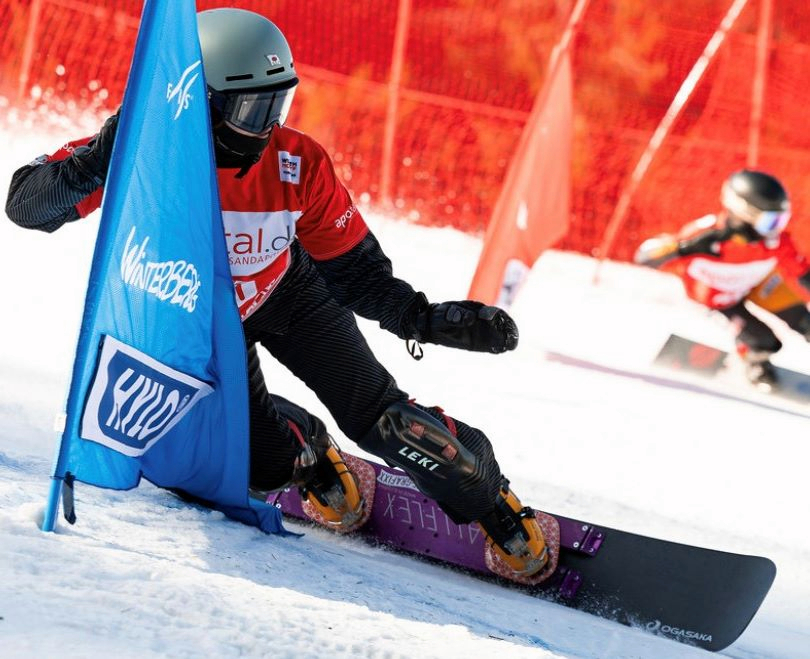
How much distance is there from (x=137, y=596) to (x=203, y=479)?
101cm

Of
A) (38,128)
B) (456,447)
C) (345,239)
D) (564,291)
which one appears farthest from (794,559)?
(38,128)

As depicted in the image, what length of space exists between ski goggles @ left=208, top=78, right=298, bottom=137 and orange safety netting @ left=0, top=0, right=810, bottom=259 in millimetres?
8494

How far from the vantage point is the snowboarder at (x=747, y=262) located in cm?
887

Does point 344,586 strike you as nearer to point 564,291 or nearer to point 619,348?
point 619,348

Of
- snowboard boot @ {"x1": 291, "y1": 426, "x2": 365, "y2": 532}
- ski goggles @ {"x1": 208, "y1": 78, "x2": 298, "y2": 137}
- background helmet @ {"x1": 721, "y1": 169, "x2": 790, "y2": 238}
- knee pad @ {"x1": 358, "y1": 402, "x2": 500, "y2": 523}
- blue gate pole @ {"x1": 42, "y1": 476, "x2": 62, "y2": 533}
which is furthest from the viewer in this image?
background helmet @ {"x1": 721, "y1": 169, "x2": 790, "y2": 238}

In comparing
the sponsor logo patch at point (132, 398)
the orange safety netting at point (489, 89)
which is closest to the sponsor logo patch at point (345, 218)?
the sponsor logo patch at point (132, 398)

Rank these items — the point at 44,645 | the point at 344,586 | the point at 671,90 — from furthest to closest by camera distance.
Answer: the point at 671,90 < the point at 344,586 < the point at 44,645

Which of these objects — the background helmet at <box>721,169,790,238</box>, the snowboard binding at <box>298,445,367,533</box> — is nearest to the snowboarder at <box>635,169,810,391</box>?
the background helmet at <box>721,169,790,238</box>

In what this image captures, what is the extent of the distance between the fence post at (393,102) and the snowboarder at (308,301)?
7.77 meters

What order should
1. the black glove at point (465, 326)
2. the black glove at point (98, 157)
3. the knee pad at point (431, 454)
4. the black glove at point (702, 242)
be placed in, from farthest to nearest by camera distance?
the black glove at point (702, 242)
the knee pad at point (431, 454)
the black glove at point (465, 326)
the black glove at point (98, 157)

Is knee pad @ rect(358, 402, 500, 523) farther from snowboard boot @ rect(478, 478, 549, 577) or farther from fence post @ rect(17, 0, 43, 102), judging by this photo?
fence post @ rect(17, 0, 43, 102)

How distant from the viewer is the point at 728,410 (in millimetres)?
8211

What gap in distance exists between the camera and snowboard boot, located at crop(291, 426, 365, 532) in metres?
4.22

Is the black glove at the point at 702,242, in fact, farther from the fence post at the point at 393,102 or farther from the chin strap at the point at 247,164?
the chin strap at the point at 247,164
